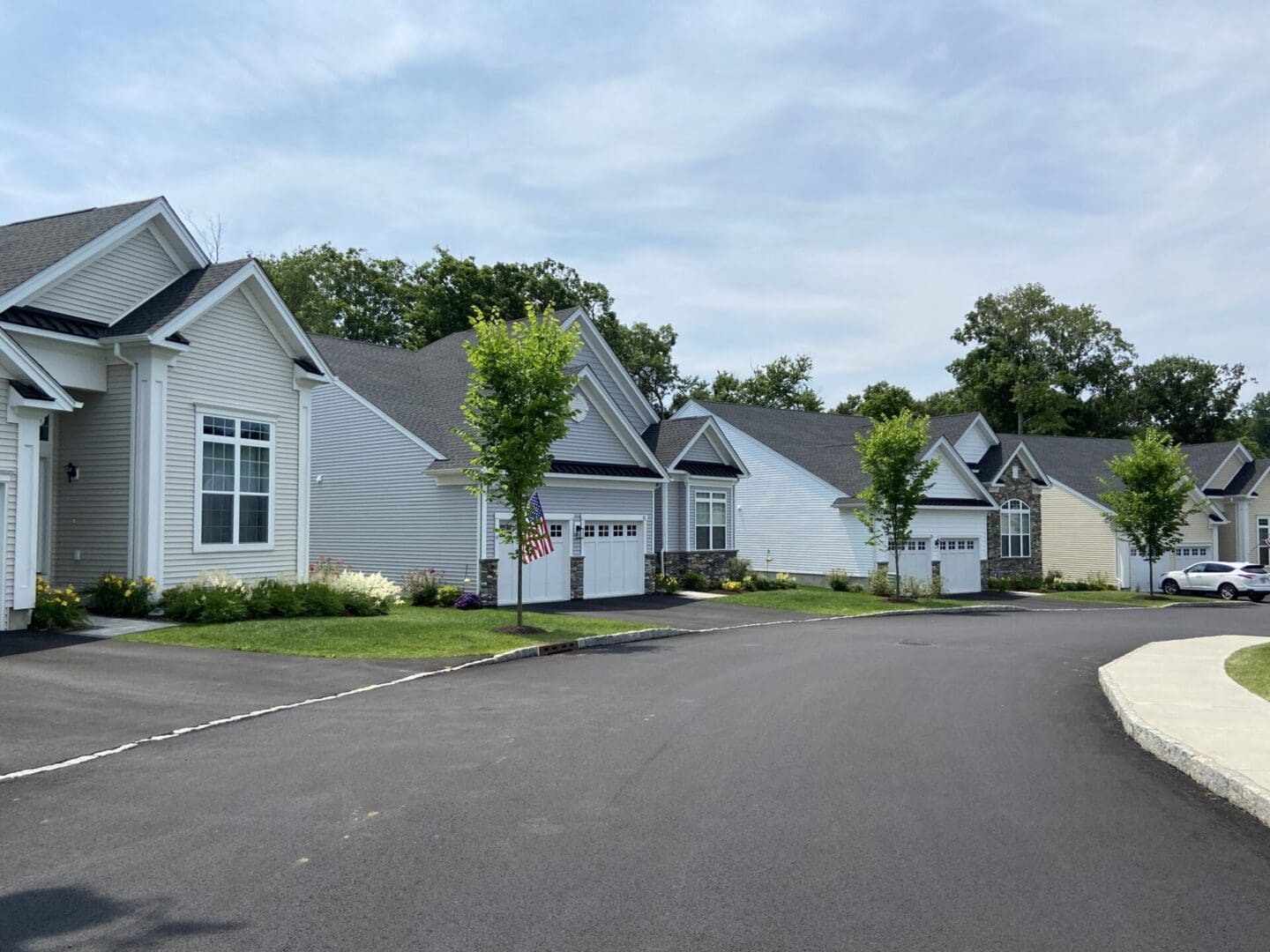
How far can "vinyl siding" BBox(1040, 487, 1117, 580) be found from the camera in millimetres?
46844

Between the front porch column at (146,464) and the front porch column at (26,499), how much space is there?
246 centimetres

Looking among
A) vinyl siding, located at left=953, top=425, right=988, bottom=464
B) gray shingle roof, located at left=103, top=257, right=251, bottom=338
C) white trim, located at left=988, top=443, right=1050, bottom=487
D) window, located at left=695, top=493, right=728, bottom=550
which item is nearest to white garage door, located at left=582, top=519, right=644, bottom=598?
window, located at left=695, top=493, right=728, bottom=550

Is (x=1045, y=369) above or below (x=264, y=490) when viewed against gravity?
above

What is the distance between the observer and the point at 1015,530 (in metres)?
45.4

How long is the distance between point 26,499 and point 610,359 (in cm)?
2235

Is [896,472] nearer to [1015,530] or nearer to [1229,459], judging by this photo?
[1015,530]

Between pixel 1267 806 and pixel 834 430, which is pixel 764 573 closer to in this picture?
pixel 834 430

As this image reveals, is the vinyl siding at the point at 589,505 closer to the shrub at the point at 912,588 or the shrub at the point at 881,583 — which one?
the shrub at the point at 881,583

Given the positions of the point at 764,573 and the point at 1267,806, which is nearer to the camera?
the point at 1267,806

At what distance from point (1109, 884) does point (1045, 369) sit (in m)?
80.3

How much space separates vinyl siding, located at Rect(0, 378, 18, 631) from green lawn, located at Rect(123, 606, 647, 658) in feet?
6.06

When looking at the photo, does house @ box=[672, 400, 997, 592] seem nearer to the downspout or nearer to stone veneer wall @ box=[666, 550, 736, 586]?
stone veneer wall @ box=[666, 550, 736, 586]

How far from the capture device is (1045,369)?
79875 mm

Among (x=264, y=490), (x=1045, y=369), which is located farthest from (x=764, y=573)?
(x=1045, y=369)
